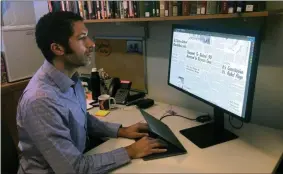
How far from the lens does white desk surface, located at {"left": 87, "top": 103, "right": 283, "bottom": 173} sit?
104 cm

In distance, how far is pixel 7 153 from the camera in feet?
6.70

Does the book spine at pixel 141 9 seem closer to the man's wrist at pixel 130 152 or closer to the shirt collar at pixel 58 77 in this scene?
the shirt collar at pixel 58 77

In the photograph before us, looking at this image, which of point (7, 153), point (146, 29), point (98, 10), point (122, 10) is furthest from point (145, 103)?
point (7, 153)

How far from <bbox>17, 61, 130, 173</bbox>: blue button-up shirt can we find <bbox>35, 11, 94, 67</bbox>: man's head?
8 centimetres

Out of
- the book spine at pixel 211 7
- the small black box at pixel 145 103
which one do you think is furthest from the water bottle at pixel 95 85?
the book spine at pixel 211 7

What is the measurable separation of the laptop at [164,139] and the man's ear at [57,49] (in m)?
0.52

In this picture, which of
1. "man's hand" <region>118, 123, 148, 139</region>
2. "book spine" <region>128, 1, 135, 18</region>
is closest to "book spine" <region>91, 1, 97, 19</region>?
"book spine" <region>128, 1, 135, 18</region>

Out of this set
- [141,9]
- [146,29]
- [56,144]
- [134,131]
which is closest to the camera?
[56,144]

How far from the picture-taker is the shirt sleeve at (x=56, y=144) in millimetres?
1040

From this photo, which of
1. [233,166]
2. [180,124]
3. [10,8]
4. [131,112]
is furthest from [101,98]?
[10,8]

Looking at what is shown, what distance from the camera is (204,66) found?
1.25 meters

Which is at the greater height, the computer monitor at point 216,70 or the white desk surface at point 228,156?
the computer monitor at point 216,70

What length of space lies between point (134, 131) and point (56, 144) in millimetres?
439

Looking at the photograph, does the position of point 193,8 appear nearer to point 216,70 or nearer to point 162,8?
point 162,8
